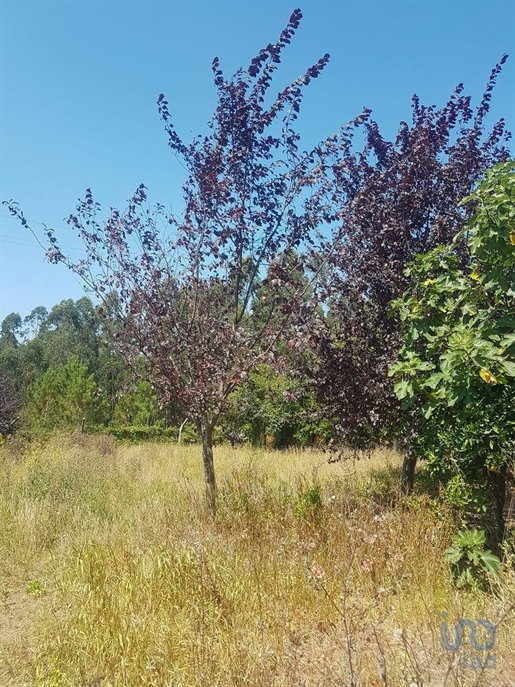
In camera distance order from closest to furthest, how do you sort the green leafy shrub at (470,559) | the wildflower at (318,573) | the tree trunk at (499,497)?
1. the wildflower at (318,573)
2. the green leafy shrub at (470,559)
3. the tree trunk at (499,497)

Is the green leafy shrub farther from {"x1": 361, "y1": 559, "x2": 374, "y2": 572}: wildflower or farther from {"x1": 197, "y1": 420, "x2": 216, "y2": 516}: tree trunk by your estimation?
{"x1": 197, "y1": 420, "x2": 216, "y2": 516}: tree trunk

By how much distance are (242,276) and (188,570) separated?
8.54 ft

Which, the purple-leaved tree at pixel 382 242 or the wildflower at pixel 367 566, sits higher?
the purple-leaved tree at pixel 382 242

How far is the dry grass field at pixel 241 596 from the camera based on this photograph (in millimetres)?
2359

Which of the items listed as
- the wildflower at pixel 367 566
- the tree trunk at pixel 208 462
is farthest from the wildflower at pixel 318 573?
the tree trunk at pixel 208 462

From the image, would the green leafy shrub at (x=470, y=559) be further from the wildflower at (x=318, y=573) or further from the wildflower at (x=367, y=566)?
the wildflower at (x=318, y=573)

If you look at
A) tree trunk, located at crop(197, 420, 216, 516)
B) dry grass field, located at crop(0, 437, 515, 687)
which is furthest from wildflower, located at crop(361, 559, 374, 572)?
tree trunk, located at crop(197, 420, 216, 516)

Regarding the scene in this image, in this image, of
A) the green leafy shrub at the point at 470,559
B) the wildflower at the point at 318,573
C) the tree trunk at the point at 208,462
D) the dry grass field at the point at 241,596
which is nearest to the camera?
the dry grass field at the point at 241,596

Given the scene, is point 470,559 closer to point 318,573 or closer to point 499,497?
point 499,497

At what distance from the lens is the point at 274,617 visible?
288 cm

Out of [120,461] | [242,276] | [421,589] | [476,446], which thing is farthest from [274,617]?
[120,461]

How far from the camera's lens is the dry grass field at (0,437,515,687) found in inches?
92.9

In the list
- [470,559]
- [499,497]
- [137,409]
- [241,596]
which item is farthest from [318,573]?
[137,409]

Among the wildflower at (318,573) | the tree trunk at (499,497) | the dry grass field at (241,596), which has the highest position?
the tree trunk at (499,497)
